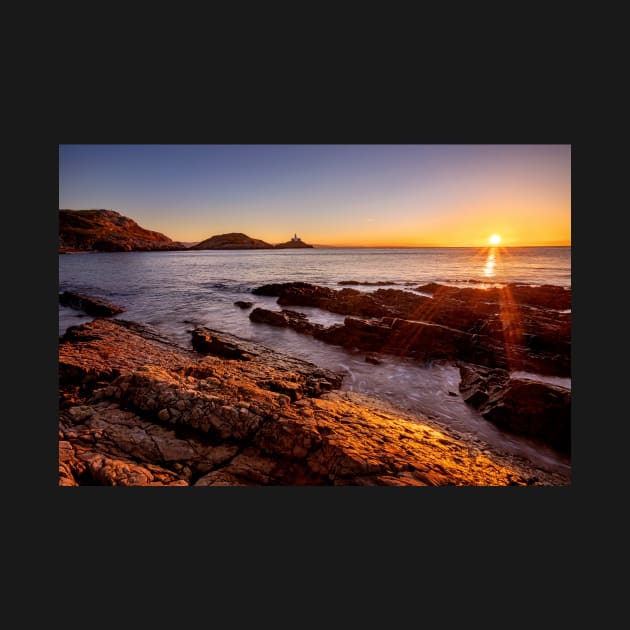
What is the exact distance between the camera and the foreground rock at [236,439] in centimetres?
284

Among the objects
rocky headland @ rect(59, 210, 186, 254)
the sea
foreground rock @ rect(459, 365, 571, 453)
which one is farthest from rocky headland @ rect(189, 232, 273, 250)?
foreground rock @ rect(459, 365, 571, 453)

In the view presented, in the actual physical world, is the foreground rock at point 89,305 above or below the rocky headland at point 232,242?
below

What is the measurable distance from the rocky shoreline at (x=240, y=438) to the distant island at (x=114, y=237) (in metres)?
2.97

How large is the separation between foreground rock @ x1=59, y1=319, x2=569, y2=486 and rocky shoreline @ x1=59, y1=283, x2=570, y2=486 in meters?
0.01

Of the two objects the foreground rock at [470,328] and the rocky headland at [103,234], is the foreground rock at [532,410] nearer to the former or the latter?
the foreground rock at [470,328]

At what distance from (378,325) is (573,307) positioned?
14.9 ft

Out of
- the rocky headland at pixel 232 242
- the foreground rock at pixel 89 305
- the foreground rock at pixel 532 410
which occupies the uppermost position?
the rocky headland at pixel 232 242

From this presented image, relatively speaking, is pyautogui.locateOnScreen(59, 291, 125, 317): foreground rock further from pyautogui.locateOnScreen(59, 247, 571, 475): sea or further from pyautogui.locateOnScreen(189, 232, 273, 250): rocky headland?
pyautogui.locateOnScreen(189, 232, 273, 250): rocky headland

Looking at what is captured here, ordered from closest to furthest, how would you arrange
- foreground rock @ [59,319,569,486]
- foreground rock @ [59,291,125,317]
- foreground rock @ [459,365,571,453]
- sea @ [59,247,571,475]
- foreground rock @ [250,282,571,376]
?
foreground rock @ [59,319,569,486]
foreground rock @ [459,365,571,453]
sea @ [59,247,571,475]
foreground rock @ [250,282,571,376]
foreground rock @ [59,291,125,317]

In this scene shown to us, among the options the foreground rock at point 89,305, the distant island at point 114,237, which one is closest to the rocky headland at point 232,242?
the distant island at point 114,237

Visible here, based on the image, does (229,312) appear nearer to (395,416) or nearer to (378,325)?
(378,325)

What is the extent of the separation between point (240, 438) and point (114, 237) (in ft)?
56.8

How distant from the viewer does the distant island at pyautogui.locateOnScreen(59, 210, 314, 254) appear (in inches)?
271

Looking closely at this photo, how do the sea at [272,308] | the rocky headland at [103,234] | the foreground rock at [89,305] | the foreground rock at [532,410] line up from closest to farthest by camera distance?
1. the foreground rock at [532,410]
2. the sea at [272,308]
3. the rocky headland at [103,234]
4. the foreground rock at [89,305]
